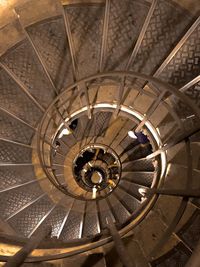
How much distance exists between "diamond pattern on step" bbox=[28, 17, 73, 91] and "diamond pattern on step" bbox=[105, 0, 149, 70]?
59 centimetres

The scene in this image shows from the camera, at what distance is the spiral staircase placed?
3123 millimetres

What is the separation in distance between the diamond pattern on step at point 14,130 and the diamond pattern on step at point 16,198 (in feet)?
2.77

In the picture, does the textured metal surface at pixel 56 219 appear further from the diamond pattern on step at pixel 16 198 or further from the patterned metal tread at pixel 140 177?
the patterned metal tread at pixel 140 177

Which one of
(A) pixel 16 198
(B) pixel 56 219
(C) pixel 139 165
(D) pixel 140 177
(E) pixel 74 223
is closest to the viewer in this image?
(A) pixel 16 198

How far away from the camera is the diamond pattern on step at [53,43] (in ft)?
12.3

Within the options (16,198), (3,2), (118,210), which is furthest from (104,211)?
(3,2)

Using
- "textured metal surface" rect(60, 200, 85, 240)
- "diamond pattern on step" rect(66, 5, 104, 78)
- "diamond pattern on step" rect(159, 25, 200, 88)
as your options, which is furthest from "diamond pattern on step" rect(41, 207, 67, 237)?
"diamond pattern on step" rect(159, 25, 200, 88)

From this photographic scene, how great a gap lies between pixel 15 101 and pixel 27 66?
487mm

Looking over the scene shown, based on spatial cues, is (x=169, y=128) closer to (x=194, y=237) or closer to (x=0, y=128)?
(x=194, y=237)

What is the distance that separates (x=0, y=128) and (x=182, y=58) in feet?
8.23

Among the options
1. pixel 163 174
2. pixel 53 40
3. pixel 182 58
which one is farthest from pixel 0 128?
pixel 182 58

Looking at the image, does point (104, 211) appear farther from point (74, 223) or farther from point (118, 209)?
point (74, 223)

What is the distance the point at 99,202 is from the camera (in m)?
5.30

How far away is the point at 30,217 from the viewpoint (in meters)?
4.53
